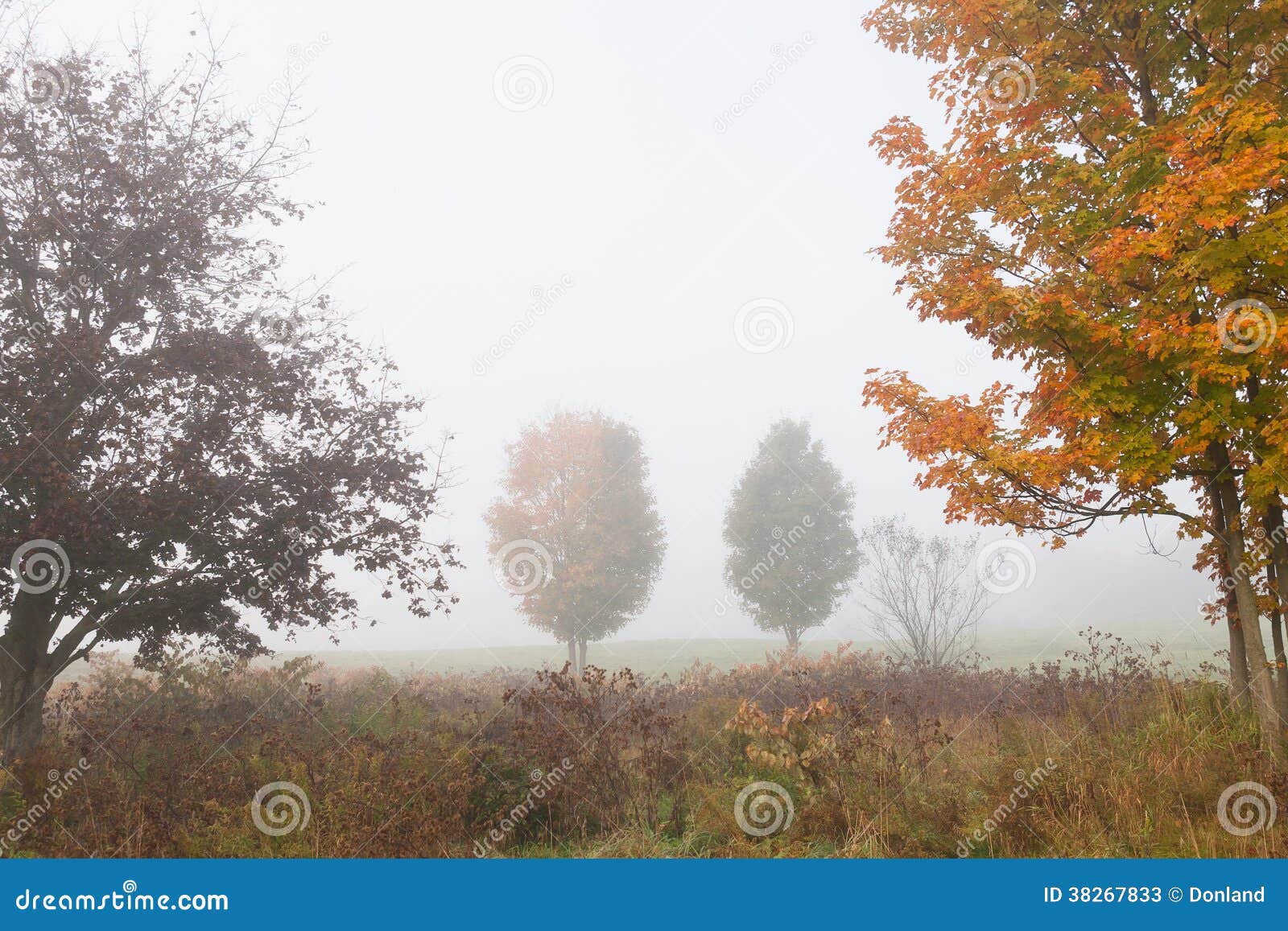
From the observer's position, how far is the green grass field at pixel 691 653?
1235 inches

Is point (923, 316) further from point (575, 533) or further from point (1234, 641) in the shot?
point (575, 533)

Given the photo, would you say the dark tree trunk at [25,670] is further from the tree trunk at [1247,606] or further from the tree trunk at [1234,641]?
the tree trunk at [1234,641]

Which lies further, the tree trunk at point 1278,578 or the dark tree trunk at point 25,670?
the dark tree trunk at point 25,670

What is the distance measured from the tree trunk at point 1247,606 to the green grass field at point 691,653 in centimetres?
2096

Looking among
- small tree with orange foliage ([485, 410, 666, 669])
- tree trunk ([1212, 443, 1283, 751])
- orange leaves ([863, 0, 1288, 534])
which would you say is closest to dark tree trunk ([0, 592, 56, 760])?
orange leaves ([863, 0, 1288, 534])

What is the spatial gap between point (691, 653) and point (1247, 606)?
1352 inches

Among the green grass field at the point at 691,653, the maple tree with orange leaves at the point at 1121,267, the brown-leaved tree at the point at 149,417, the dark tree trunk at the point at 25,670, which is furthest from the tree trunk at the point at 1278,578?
the green grass field at the point at 691,653

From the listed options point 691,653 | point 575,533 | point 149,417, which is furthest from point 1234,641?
point 691,653

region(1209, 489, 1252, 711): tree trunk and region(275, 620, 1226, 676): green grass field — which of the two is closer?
region(1209, 489, 1252, 711): tree trunk

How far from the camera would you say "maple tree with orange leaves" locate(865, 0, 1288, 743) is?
699 centimetres

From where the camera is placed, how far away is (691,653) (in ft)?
134

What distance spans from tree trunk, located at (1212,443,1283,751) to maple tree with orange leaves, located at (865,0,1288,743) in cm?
3

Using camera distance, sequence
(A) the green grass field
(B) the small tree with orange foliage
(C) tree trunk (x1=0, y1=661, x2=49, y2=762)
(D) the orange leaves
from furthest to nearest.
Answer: (A) the green grass field → (B) the small tree with orange foliage → (C) tree trunk (x1=0, y1=661, x2=49, y2=762) → (D) the orange leaves

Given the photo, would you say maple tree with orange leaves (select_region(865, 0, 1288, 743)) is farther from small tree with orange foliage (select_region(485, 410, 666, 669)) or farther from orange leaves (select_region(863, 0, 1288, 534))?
small tree with orange foliage (select_region(485, 410, 666, 669))
